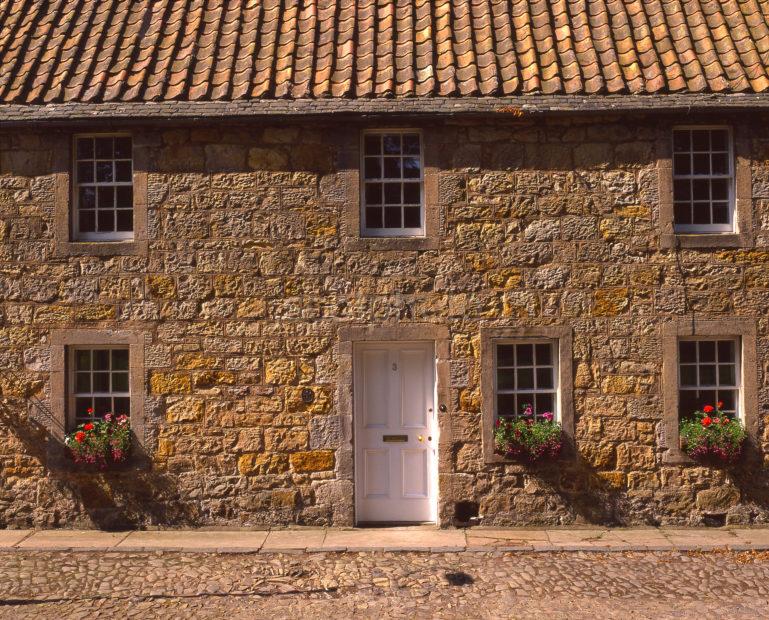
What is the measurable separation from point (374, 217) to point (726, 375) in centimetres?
459

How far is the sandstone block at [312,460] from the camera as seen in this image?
9227 millimetres

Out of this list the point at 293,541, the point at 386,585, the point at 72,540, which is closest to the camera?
the point at 386,585

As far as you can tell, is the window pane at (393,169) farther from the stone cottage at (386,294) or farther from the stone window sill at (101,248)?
the stone window sill at (101,248)

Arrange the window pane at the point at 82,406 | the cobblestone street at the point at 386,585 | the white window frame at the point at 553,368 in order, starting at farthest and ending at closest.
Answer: the window pane at the point at 82,406, the white window frame at the point at 553,368, the cobblestone street at the point at 386,585

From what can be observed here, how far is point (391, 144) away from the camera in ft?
31.1

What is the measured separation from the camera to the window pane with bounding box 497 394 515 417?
9414 mm

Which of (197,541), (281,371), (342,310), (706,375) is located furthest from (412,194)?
(197,541)

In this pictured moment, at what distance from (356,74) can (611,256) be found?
373cm

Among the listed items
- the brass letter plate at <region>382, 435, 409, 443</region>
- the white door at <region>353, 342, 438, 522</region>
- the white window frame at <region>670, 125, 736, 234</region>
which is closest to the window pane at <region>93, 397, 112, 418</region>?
the white door at <region>353, 342, 438, 522</region>

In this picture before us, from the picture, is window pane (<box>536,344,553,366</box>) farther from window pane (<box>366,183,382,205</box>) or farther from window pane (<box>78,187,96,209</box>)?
window pane (<box>78,187,96,209</box>)

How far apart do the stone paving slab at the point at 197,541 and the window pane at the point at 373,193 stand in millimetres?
4055

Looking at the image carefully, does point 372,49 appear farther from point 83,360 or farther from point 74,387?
point 74,387

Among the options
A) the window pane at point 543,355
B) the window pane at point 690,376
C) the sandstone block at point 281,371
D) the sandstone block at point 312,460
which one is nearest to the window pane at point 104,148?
the sandstone block at point 281,371

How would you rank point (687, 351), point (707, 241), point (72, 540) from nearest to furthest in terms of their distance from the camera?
point (72, 540)
point (707, 241)
point (687, 351)
